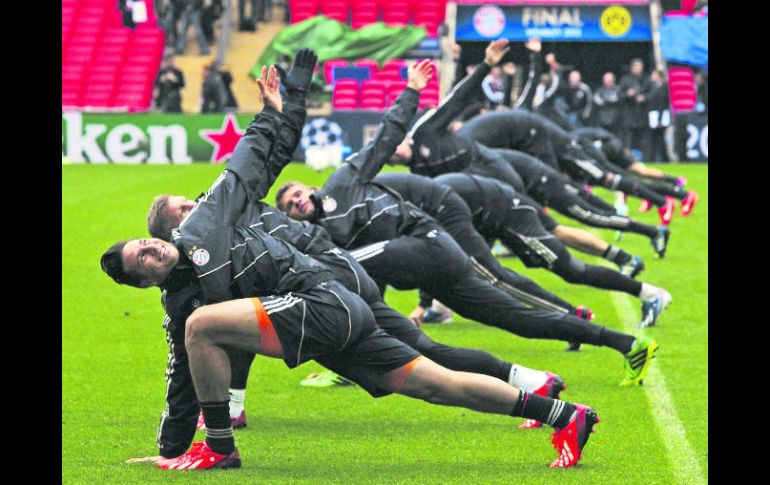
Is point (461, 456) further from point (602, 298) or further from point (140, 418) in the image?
point (602, 298)

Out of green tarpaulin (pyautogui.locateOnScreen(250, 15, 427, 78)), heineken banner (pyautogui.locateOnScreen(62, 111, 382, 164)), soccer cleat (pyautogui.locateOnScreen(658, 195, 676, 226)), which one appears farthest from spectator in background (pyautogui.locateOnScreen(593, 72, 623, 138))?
soccer cleat (pyautogui.locateOnScreen(658, 195, 676, 226))

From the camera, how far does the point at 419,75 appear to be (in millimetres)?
9328

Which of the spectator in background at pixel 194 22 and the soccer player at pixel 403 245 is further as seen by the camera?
the spectator in background at pixel 194 22

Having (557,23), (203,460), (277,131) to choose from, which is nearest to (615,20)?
(557,23)

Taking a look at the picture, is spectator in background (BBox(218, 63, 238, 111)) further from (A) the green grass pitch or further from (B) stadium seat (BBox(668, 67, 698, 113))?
(A) the green grass pitch

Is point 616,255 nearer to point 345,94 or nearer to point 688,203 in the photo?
point 688,203

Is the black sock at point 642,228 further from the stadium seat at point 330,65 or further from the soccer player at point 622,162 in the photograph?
the stadium seat at point 330,65

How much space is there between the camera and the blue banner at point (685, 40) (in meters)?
29.4

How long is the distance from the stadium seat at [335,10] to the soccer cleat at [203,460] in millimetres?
31058

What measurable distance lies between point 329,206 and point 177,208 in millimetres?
1657

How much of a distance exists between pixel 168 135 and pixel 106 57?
27.7 ft

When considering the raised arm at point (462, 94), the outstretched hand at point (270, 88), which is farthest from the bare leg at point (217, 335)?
the raised arm at point (462, 94)
